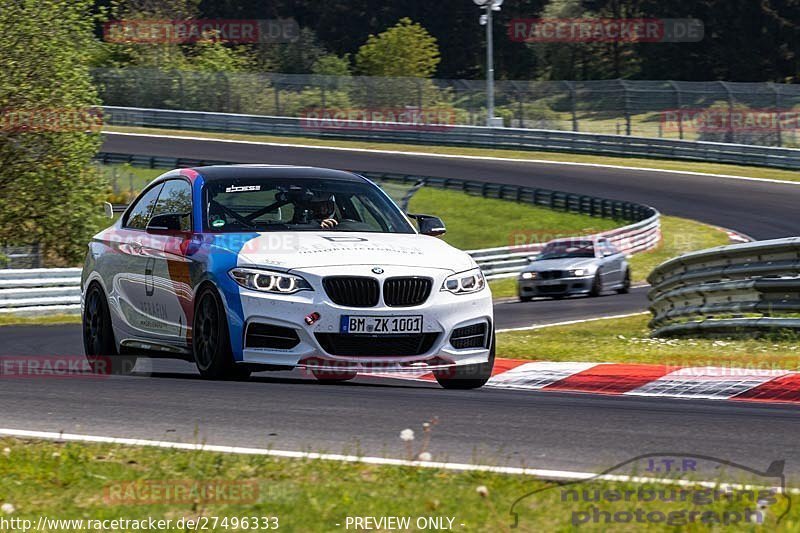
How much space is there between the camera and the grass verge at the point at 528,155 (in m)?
45.0

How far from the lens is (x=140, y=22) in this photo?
7825 centimetres

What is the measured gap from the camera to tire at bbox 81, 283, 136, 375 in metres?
10.6

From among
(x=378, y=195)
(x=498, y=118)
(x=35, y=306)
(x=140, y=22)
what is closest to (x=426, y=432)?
(x=378, y=195)

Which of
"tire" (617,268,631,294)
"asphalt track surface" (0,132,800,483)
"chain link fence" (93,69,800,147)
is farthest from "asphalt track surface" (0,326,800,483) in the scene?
"chain link fence" (93,69,800,147)

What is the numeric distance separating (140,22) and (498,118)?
3208 cm

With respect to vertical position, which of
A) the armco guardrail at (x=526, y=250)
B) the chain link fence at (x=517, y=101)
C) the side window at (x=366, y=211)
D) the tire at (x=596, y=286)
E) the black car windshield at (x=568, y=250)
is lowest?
the armco guardrail at (x=526, y=250)

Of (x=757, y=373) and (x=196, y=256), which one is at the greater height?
(x=196, y=256)

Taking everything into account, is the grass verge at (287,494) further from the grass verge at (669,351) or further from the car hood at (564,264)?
the car hood at (564,264)

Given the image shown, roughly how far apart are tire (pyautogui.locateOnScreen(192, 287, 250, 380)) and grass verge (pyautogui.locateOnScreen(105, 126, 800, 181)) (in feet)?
120

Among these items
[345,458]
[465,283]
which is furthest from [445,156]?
[345,458]

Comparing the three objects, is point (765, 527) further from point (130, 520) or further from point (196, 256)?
Answer: point (196, 256)

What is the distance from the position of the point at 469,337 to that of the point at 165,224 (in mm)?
2390

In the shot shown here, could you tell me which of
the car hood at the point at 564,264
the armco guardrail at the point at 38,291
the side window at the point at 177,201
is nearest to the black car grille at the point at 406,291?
the side window at the point at 177,201

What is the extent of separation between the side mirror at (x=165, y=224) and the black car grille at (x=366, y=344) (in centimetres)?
169
